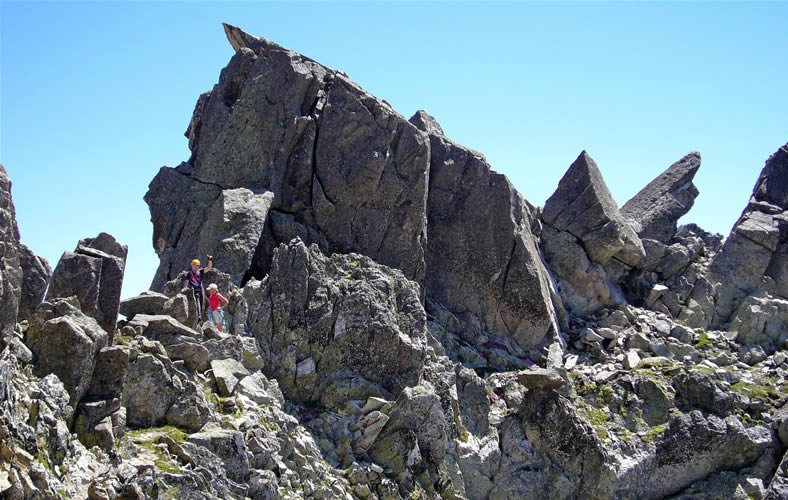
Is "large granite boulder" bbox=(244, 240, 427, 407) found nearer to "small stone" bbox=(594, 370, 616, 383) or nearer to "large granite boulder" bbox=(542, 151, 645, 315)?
"small stone" bbox=(594, 370, 616, 383)

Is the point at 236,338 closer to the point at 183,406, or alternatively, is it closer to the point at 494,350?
the point at 183,406

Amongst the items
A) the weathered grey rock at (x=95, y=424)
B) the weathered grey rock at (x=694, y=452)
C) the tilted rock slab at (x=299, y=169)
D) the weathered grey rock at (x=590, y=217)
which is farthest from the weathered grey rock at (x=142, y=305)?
the weathered grey rock at (x=590, y=217)

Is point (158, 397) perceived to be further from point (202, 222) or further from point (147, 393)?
point (202, 222)

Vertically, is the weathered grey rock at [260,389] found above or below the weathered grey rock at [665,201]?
below

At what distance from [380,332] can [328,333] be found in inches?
89.5

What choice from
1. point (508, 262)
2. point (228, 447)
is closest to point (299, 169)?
point (508, 262)

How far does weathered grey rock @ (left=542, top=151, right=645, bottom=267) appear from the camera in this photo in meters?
62.0

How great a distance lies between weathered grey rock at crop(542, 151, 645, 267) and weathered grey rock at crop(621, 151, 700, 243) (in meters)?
4.69

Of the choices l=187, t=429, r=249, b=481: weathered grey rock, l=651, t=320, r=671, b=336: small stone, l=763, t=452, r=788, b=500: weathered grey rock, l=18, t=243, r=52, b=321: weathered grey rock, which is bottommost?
l=187, t=429, r=249, b=481: weathered grey rock

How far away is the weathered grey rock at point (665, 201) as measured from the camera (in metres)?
68.2

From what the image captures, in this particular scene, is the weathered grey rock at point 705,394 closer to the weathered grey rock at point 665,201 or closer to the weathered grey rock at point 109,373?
the weathered grey rock at point 665,201

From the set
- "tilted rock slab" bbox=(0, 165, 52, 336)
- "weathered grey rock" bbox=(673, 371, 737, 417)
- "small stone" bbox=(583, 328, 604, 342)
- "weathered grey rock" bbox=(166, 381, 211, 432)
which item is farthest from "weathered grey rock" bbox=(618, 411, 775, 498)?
"tilted rock slab" bbox=(0, 165, 52, 336)

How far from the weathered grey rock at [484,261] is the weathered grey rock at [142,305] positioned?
2272 cm

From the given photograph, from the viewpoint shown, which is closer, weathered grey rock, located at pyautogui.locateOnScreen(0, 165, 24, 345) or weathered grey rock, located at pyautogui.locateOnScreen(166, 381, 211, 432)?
weathered grey rock, located at pyautogui.locateOnScreen(0, 165, 24, 345)
